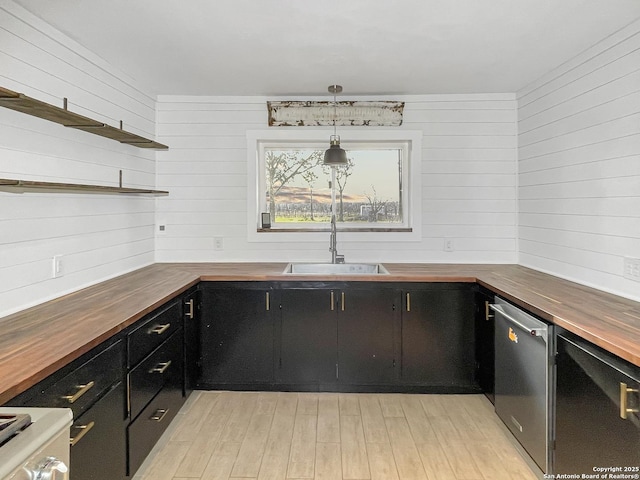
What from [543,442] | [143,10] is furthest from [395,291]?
[143,10]

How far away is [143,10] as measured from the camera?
2.19 metres

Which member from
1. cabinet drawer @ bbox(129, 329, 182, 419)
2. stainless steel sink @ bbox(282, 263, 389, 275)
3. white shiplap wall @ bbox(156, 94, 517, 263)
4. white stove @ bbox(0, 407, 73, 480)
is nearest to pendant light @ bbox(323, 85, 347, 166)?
white shiplap wall @ bbox(156, 94, 517, 263)

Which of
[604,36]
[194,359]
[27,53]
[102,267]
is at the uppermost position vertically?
[604,36]

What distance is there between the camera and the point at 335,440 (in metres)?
2.56

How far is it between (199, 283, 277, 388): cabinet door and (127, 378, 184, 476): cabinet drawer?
435 mm

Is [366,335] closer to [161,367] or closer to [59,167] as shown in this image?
[161,367]

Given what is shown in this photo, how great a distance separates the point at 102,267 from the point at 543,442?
2819 mm

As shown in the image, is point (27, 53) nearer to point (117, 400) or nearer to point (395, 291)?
point (117, 400)

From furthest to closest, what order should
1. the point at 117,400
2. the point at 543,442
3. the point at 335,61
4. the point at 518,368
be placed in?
the point at 335,61 < the point at 518,368 < the point at 543,442 < the point at 117,400

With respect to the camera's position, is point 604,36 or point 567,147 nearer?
point 604,36

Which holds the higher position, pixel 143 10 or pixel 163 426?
pixel 143 10

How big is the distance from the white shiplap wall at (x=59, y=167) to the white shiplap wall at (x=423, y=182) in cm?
40

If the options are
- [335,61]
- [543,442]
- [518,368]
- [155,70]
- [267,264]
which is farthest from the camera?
[267,264]

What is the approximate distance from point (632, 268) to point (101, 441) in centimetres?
275
